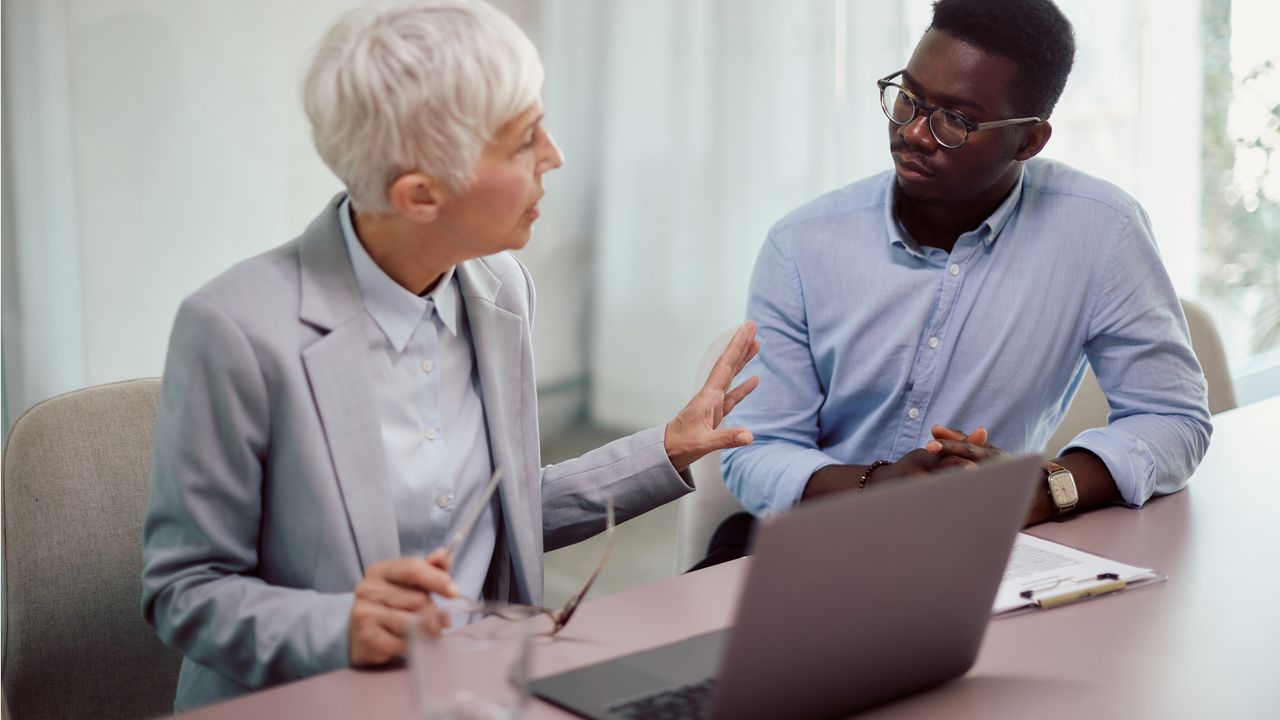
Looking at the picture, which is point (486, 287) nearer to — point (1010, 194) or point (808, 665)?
point (808, 665)

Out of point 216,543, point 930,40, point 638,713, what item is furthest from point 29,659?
point 930,40

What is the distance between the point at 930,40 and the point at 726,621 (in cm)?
105

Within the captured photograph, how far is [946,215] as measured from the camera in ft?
6.22

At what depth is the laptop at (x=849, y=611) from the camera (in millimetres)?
821

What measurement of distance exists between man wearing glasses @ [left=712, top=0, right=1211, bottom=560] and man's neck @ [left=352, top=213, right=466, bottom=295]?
2.21ft

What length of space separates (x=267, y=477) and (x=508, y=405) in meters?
0.31

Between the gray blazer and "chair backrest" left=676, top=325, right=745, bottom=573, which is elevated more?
the gray blazer

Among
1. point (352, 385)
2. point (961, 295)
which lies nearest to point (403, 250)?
point (352, 385)

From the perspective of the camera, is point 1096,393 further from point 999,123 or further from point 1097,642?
point 1097,642

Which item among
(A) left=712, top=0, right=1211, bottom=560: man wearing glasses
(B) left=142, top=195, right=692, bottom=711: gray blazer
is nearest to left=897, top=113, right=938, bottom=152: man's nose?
(A) left=712, top=0, right=1211, bottom=560: man wearing glasses

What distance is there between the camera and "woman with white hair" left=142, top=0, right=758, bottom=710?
1144 millimetres

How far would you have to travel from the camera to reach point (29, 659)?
1.39m

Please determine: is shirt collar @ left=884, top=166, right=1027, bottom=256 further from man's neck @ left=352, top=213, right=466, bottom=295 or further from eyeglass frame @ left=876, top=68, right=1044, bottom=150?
man's neck @ left=352, top=213, right=466, bottom=295

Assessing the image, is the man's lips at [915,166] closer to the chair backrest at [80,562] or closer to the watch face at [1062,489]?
the watch face at [1062,489]
